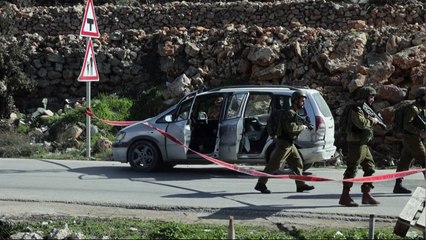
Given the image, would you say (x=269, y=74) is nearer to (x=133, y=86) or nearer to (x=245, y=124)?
(x=133, y=86)

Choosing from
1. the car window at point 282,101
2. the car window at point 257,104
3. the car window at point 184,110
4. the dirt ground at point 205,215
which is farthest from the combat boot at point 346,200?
the car window at point 184,110

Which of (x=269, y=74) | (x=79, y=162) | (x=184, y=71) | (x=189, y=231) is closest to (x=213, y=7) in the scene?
(x=184, y=71)

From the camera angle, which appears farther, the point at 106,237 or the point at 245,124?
the point at 245,124

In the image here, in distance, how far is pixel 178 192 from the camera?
10992 millimetres

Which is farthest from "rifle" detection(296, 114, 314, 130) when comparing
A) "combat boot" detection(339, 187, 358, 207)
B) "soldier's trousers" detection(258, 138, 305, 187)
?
"combat boot" detection(339, 187, 358, 207)

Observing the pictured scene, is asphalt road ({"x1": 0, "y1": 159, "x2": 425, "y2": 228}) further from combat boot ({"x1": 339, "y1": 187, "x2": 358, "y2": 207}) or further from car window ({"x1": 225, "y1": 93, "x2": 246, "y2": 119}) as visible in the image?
car window ({"x1": 225, "y1": 93, "x2": 246, "y2": 119})

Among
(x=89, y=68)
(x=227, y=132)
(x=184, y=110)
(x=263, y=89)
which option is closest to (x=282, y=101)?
(x=263, y=89)

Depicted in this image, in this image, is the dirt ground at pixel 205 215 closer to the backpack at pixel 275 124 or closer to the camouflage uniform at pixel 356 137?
the camouflage uniform at pixel 356 137

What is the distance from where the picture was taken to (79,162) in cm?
1518

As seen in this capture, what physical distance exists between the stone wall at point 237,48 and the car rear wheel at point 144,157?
6.16m

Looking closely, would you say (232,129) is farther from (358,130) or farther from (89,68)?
(89,68)

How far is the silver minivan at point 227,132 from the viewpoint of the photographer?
12297 mm

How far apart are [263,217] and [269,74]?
10265mm

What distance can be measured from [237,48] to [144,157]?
7.77 meters
